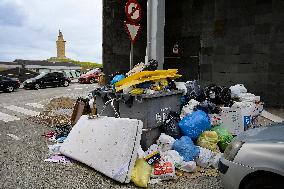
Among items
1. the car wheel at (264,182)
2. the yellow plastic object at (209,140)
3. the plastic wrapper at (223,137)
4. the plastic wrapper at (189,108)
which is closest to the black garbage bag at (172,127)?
the plastic wrapper at (189,108)

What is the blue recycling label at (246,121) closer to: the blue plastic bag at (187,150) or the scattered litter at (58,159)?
the blue plastic bag at (187,150)

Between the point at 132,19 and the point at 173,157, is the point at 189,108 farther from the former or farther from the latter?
the point at 132,19

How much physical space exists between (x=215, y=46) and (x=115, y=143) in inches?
339

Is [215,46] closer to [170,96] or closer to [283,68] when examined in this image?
[283,68]

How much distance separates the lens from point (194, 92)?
279 inches

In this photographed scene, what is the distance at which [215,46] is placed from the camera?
12.3 metres

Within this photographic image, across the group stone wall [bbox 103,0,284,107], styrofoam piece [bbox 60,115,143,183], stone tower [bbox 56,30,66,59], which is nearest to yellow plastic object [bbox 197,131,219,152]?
styrofoam piece [bbox 60,115,143,183]

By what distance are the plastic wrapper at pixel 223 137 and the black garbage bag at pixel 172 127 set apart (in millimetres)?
797

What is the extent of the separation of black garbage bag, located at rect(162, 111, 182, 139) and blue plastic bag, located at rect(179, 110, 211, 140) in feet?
Result: 0.32

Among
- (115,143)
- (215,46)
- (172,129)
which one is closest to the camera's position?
(115,143)

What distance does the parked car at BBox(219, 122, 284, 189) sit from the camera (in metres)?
3.07

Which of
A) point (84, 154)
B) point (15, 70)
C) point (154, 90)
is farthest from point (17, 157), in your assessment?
point (15, 70)

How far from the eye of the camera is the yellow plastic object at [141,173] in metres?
4.52

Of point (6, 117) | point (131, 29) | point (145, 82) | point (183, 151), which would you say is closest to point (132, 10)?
point (131, 29)
